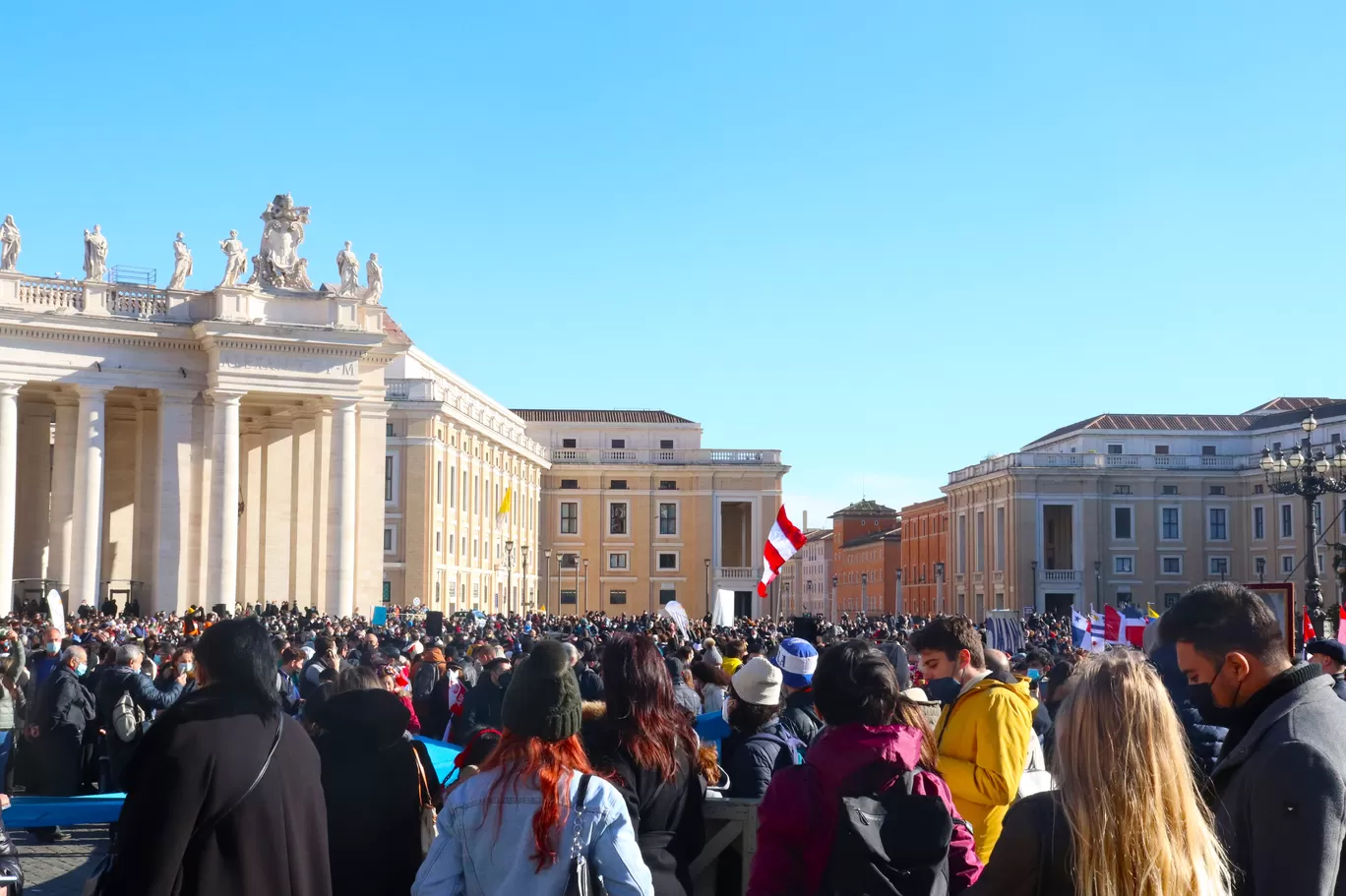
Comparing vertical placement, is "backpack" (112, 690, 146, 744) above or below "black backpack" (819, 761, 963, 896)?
below

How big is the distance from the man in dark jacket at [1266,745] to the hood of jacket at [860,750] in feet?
3.20

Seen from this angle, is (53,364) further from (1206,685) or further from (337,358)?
(1206,685)

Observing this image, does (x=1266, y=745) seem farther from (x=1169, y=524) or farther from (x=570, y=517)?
(x=1169, y=524)

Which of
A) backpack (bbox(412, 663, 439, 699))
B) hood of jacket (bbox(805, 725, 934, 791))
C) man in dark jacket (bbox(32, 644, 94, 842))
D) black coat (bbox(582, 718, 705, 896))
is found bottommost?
man in dark jacket (bbox(32, 644, 94, 842))

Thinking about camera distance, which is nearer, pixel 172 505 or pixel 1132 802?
pixel 1132 802

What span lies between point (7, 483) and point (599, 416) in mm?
49302

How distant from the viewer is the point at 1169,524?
80.2 m

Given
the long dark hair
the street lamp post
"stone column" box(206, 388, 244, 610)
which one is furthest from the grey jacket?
"stone column" box(206, 388, 244, 610)

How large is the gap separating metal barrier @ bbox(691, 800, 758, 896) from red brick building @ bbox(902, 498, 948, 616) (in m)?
86.2

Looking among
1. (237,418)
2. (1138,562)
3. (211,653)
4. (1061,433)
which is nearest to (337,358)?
(237,418)

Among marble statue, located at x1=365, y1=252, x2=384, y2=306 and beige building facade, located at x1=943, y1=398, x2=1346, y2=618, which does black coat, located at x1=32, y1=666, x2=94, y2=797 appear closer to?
marble statue, located at x1=365, y1=252, x2=384, y2=306

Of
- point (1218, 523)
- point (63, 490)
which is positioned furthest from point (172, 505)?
point (1218, 523)

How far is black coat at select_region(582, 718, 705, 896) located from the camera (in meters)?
4.83

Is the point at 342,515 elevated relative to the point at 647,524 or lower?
lower
